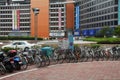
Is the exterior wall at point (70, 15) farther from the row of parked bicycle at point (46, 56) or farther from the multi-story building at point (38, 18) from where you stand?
the row of parked bicycle at point (46, 56)

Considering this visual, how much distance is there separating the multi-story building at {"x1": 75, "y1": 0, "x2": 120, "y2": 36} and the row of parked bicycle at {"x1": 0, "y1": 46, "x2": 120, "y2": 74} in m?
80.9

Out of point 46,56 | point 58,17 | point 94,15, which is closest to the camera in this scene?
point 46,56

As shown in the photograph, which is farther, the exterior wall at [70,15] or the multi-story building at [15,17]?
the exterior wall at [70,15]

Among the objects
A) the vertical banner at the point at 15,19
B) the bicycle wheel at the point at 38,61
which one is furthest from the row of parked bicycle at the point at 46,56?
the vertical banner at the point at 15,19

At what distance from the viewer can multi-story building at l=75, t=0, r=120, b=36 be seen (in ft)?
347

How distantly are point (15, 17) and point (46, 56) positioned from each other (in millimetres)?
128924

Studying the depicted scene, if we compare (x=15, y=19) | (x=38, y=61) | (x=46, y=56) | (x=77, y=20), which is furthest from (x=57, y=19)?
(x=38, y=61)

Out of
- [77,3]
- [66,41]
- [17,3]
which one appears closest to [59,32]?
[77,3]

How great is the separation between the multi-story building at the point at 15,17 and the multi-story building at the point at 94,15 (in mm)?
23024

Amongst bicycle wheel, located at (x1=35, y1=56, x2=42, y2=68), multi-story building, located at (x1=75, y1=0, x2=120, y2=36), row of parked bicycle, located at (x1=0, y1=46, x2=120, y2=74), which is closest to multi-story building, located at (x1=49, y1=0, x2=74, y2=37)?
multi-story building, located at (x1=75, y1=0, x2=120, y2=36)

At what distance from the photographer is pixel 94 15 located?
127 m

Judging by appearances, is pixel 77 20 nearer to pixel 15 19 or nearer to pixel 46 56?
pixel 15 19

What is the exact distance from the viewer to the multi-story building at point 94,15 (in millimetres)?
105775

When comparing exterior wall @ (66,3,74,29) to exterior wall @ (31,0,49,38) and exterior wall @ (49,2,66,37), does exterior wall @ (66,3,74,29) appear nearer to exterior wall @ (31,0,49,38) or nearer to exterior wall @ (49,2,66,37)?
exterior wall @ (49,2,66,37)
